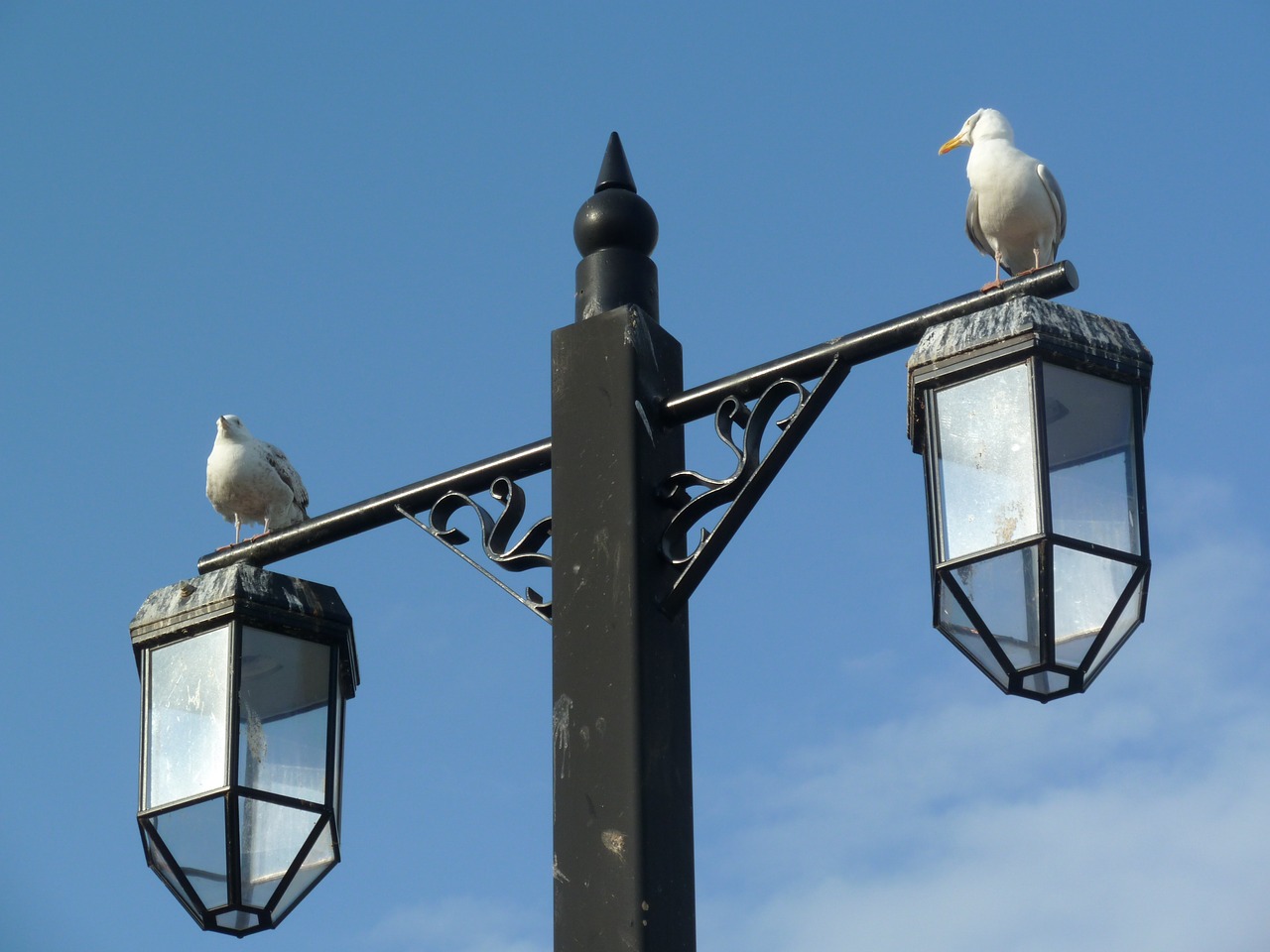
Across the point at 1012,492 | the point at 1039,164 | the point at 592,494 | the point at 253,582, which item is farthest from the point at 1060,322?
the point at 1039,164

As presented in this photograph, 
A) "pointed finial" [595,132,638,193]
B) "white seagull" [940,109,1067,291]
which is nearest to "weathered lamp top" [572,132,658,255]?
"pointed finial" [595,132,638,193]

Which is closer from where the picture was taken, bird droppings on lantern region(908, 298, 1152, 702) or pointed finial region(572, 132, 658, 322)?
bird droppings on lantern region(908, 298, 1152, 702)

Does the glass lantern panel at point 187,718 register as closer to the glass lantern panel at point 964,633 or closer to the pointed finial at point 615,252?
the pointed finial at point 615,252

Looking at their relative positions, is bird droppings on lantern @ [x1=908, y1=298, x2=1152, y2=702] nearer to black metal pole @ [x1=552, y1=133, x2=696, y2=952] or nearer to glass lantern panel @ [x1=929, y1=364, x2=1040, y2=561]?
glass lantern panel @ [x1=929, y1=364, x2=1040, y2=561]

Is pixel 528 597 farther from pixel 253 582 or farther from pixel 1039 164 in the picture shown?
pixel 1039 164

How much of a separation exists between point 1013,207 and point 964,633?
3.99m

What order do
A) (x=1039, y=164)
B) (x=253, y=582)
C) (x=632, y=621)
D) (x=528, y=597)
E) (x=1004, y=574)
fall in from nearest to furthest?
(x=1004, y=574) < (x=632, y=621) < (x=528, y=597) < (x=253, y=582) < (x=1039, y=164)

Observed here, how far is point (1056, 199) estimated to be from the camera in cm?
740

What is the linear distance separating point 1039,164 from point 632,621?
4.24m

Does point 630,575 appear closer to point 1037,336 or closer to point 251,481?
point 1037,336

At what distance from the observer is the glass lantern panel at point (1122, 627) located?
3639mm

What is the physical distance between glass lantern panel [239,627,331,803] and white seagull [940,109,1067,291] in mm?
3646

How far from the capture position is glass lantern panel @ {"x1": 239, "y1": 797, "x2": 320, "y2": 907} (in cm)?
448

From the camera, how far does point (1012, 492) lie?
366cm
